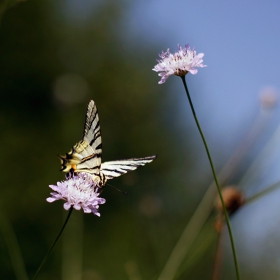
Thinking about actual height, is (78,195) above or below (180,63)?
below

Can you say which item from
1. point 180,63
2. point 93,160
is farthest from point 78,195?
point 180,63

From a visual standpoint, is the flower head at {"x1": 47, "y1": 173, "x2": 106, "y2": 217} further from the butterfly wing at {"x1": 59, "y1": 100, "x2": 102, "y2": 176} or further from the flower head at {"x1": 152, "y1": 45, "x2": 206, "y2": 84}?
the flower head at {"x1": 152, "y1": 45, "x2": 206, "y2": 84}

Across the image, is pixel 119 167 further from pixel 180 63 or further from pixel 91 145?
pixel 180 63

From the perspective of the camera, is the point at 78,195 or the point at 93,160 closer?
the point at 78,195

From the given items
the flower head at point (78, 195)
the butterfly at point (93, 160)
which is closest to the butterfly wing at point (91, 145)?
the butterfly at point (93, 160)

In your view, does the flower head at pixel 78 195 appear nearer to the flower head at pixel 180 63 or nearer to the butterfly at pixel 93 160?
the butterfly at pixel 93 160

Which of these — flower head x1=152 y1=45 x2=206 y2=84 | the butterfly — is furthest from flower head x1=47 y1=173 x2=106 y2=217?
flower head x1=152 y1=45 x2=206 y2=84

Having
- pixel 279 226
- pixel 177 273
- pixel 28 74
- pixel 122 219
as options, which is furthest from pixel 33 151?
pixel 177 273
